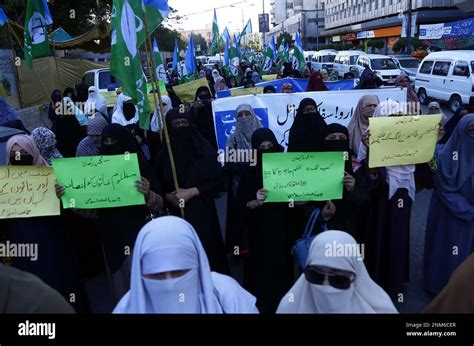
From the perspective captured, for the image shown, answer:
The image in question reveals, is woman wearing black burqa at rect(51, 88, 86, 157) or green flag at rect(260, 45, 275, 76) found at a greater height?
green flag at rect(260, 45, 275, 76)

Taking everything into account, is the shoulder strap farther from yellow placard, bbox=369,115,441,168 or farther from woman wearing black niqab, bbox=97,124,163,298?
woman wearing black niqab, bbox=97,124,163,298

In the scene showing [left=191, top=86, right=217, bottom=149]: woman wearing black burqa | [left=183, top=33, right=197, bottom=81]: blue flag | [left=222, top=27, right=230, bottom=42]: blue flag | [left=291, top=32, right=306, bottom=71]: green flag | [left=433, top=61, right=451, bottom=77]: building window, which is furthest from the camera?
[left=222, top=27, right=230, bottom=42]: blue flag

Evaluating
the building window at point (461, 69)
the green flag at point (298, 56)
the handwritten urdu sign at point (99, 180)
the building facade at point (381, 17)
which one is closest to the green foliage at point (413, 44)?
the building facade at point (381, 17)

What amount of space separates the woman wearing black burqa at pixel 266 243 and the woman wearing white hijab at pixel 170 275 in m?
1.27

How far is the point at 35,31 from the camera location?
4.93 meters

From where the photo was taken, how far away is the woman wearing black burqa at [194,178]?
3.14 metres

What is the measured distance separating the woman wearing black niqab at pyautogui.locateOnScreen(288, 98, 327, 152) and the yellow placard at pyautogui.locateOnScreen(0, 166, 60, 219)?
2.12 metres

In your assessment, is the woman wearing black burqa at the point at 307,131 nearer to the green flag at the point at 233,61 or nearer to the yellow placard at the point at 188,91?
the yellow placard at the point at 188,91

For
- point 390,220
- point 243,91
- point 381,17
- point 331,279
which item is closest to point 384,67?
point 243,91

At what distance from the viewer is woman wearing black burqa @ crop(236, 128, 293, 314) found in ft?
9.86

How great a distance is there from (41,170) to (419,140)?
276cm

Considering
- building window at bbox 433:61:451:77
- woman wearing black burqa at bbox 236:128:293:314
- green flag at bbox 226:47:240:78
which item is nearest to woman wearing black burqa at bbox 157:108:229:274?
woman wearing black burqa at bbox 236:128:293:314
